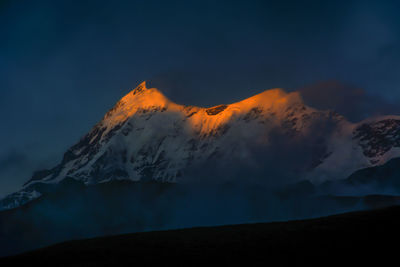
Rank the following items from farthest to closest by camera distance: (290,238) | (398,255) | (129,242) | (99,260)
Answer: (129,242), (290,238), (99,260), (398,255)

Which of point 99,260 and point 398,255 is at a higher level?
point 99,260

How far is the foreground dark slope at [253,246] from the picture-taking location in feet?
234

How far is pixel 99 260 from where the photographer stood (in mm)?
76688

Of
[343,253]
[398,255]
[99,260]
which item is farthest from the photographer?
[99,260]

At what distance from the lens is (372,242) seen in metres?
75.0

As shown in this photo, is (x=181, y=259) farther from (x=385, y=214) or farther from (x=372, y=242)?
(x=385, y=214)

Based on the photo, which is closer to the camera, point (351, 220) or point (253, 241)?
point (253, 241)

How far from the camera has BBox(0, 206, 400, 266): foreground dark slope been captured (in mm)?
71250

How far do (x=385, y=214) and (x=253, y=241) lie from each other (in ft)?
94.1

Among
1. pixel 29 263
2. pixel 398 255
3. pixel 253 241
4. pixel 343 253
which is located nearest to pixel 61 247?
pixel 29 263

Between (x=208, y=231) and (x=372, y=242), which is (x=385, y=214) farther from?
Answer: (x=208, y=231)

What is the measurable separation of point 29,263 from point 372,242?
58.0 metres

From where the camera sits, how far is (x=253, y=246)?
7969 cm

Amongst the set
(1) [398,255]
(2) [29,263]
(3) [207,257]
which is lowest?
(1) [398,255]
